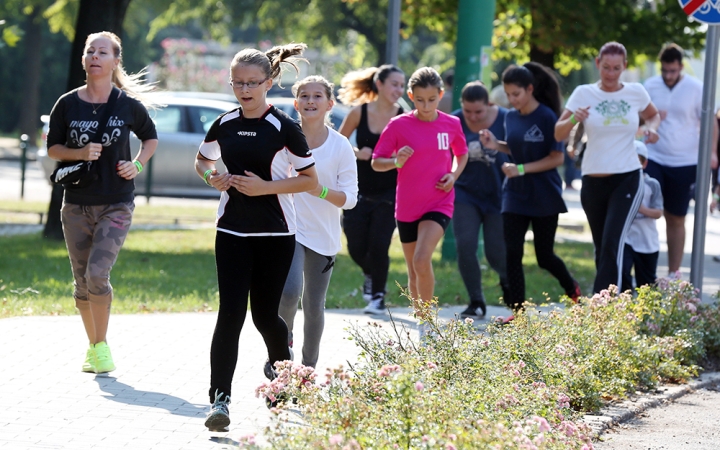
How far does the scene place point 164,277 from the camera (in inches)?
443

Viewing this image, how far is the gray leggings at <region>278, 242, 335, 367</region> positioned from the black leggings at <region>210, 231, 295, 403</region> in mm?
747

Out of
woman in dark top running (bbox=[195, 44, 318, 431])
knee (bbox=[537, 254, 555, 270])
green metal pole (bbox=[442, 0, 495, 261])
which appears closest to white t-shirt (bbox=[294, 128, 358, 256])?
woman in dark top running (bbox=[195, 44, 318, 431])

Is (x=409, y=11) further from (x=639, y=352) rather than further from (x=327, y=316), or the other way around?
(x=639, y=352)

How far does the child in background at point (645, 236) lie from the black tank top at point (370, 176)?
2.21 m

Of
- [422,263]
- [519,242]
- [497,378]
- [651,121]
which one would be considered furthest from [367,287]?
[497,378]

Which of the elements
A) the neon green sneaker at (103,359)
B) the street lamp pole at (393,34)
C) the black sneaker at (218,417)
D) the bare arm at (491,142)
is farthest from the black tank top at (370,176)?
the black sneaker at (218,417)

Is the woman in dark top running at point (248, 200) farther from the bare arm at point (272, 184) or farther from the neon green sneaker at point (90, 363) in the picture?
the neon green sneaker at point (90, 363)

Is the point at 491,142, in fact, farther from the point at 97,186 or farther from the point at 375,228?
the point at 97,186

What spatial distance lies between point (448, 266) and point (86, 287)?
6.46 m

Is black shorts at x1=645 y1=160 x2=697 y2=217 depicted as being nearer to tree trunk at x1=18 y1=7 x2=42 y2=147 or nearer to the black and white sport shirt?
the black and white sport shirt

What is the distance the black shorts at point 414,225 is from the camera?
303 inches

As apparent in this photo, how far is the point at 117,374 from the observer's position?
21.5ft

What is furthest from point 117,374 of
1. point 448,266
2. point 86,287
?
point 448,266

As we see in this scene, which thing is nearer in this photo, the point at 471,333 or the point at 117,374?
the point at 471,333
